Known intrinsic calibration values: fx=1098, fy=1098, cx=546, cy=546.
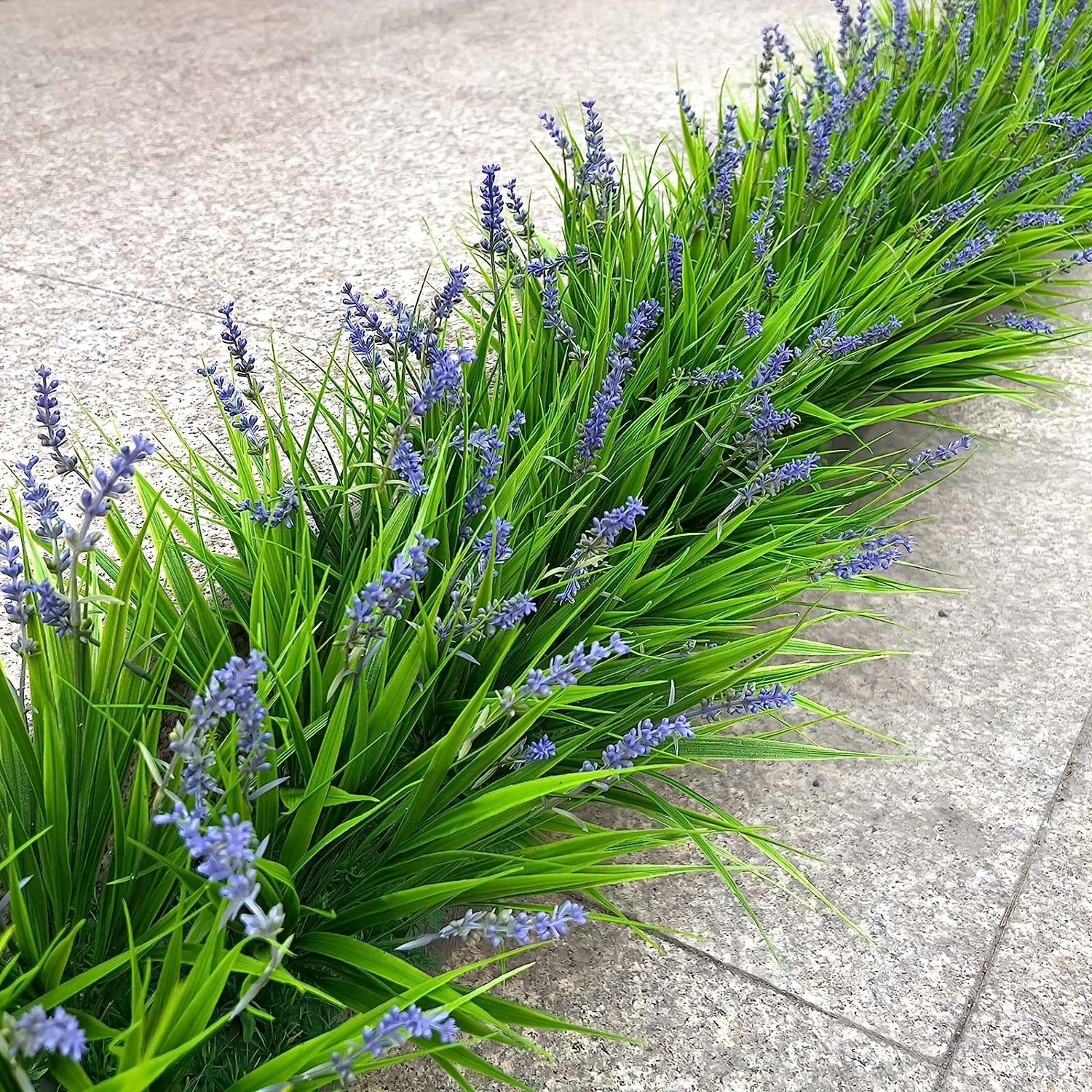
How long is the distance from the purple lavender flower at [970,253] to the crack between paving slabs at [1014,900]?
100 centimetres

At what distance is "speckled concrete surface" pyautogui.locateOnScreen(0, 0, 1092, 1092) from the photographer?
1.52m

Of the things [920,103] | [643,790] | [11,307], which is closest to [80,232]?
[11,307]

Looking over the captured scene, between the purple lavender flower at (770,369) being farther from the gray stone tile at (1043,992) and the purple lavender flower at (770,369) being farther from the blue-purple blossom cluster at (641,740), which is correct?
the gray stone tile at (1043,992)

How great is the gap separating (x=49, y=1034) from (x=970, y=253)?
2269mm

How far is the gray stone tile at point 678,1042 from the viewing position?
1434 millimetres

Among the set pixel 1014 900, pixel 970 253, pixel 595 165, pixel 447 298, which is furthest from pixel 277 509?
pixel 970 253

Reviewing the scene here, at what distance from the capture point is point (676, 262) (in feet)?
7.51

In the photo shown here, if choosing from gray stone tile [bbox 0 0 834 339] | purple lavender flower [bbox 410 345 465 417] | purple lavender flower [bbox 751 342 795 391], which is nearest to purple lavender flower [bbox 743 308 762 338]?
purple lavender flower [bbox 751 342 795 391]

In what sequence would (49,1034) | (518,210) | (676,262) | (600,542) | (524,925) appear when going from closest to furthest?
(49,1034)
(524,925)
(600,542)
(518,210)
(676,262)

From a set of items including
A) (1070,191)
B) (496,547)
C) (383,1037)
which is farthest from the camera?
(1070,191)

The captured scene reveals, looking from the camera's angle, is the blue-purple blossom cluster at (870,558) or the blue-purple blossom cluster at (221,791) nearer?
the blue-purple blossom cluster at (221,791)

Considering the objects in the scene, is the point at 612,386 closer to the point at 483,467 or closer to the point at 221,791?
the point at 483,467

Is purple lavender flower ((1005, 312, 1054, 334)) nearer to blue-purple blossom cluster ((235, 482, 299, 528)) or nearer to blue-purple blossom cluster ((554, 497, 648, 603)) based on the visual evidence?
blue-purple blossom cluster ((554, 497, 648, 603))

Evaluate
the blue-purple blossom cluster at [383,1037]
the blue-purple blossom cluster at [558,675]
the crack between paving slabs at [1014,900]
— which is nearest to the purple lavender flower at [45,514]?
the blue-purple blossom cluster at [558,675]
